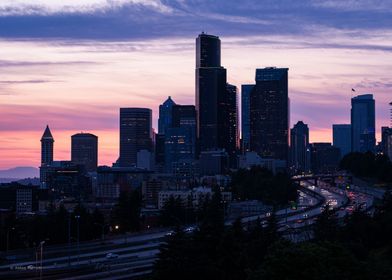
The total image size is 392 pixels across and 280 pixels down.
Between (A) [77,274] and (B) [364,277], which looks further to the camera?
(A) [77,274]

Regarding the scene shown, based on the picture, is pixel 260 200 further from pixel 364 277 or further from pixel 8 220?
pixel 364 277

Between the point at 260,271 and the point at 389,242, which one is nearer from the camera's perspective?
the point at 260,271

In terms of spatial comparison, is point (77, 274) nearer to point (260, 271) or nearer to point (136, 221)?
point (260, 271)

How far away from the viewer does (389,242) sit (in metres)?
70.1

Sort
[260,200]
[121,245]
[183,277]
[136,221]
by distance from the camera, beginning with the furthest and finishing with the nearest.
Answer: [260,200] → [136,221] → [121,245] → [183,277]

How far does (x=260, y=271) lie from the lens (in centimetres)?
4412

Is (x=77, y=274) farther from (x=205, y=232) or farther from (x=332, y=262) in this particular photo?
(x=332, y=262)

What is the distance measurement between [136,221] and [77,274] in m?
54.8

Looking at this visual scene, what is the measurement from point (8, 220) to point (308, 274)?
208 feet

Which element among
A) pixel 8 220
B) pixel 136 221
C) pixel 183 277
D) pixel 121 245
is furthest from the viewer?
pixel 136 221

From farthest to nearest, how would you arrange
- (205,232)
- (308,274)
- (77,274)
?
(77,274) → (205,232) → (308,274)

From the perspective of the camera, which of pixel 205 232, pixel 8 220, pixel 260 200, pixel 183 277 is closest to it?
pixel 183 277

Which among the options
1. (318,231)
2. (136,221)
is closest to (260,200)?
(136,221)

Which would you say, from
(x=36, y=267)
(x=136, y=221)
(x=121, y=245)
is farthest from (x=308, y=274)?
(x=136, y=221)
